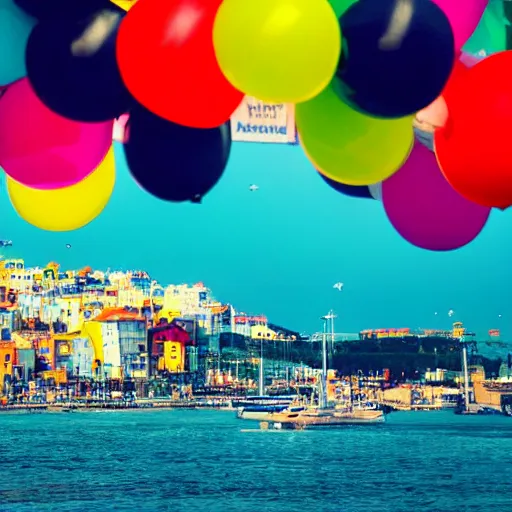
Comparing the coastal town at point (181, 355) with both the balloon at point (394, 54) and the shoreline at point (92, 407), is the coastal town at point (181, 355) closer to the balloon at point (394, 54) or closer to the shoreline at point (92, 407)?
the shoreline at point (92, 407)

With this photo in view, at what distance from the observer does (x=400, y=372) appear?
3438cm

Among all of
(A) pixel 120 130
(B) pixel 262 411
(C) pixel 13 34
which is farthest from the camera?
(B) pixel 262 411

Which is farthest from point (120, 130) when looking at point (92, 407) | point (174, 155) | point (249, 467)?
point (92, 407)

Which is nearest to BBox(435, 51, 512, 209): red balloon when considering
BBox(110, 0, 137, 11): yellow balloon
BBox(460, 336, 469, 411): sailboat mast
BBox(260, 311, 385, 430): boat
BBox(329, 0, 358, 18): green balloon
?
BBox(329, 0, 358, 18): green balloon

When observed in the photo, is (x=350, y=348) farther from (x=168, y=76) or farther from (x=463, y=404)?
(x=168, y=76)

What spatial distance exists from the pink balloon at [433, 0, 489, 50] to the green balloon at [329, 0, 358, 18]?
154 mm

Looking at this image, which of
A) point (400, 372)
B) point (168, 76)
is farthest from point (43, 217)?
point (400, 372)

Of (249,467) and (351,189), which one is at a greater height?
(351,189)

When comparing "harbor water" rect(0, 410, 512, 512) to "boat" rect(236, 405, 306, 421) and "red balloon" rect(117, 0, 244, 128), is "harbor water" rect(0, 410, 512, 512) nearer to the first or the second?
"boat" rect(236, 405, 306, 421)

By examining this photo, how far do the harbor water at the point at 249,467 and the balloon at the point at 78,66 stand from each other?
43.3ft

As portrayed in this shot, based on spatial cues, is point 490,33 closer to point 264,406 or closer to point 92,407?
point 264,406

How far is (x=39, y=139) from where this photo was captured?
1.40 m

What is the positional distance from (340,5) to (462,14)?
21 centimetres

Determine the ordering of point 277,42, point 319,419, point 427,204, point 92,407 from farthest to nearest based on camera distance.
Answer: point 92,407 → point 319,419 → point 427,204 → point 277,42
